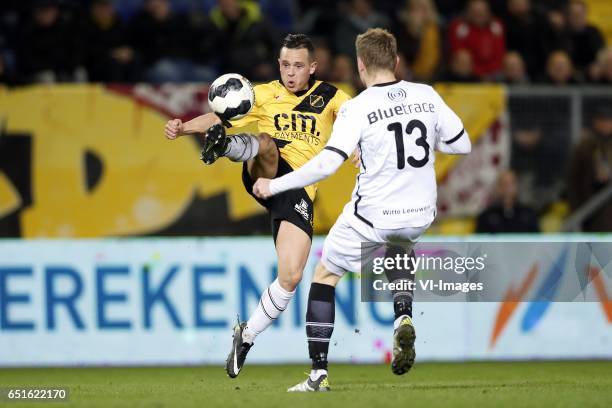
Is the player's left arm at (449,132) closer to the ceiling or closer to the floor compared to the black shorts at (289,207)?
closer to the ceiling

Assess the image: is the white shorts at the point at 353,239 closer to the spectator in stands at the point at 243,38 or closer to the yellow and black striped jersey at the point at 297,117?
the yellow and black striped jersey at the point at 297,117

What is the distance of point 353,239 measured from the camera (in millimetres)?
8359

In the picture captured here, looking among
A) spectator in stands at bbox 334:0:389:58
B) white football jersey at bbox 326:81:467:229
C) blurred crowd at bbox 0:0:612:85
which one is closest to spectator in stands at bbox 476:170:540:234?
blurred crowd at bbox 0:0:612:85

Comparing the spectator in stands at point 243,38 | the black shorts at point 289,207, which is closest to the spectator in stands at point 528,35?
the spectator in stands at point 243,38

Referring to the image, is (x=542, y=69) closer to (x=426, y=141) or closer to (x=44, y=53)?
(x=44, y=53)

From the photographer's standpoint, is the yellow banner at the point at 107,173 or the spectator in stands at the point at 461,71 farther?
the spectator in stands at the point at 461,71

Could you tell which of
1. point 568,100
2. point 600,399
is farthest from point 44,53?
point 600,399

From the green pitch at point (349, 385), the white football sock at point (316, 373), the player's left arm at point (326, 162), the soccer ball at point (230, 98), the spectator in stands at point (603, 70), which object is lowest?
the green pitch at point (349, 385)

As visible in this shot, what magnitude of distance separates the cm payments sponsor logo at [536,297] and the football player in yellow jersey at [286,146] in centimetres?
393

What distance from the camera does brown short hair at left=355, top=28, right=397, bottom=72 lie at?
27.0ft

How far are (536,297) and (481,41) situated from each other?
4026mm

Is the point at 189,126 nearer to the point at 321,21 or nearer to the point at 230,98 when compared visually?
the point at 230,98

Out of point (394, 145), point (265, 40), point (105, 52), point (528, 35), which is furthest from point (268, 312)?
point (528, 35)

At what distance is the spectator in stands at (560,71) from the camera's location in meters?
14.9
